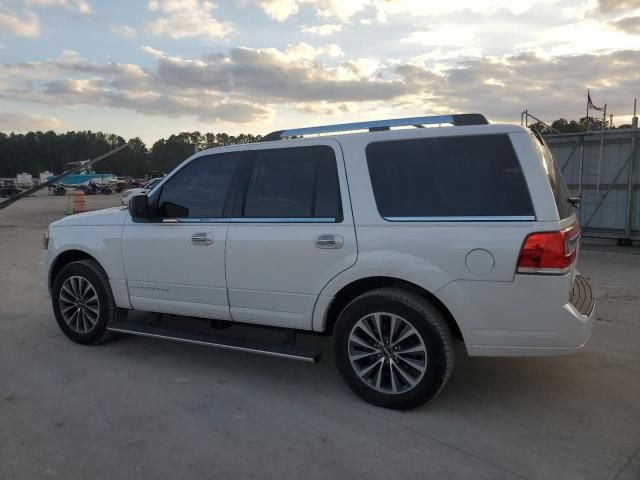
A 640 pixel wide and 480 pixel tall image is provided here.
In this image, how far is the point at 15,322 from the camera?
19.5 ft

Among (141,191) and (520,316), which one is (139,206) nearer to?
(520,316)

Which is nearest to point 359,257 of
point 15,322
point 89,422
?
point 89,422

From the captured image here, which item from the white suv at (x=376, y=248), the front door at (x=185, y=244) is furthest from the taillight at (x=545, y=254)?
the front door at (x=185, y=244)

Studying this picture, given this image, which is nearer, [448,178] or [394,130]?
[448,178]

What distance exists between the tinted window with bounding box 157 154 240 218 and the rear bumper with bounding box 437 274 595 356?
206 centimetres

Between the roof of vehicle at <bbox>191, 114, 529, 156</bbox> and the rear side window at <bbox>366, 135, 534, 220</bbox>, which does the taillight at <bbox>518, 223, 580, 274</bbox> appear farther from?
the roof of vehicle at <bbox>191, 114, 529, 156</bbox>

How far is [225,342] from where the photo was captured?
14.0 ft

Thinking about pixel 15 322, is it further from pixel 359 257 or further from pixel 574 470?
pixel 574 470

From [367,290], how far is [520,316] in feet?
3.64

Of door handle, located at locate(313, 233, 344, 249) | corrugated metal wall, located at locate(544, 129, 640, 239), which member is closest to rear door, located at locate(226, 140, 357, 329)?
door handle, located at locate(313, 233, 344, 249)

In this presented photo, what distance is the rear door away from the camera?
12.6ft

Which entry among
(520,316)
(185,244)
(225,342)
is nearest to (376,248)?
(520,316)

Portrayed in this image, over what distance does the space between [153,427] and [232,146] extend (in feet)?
7.59

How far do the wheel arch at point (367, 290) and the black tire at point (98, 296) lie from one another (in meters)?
2.20
